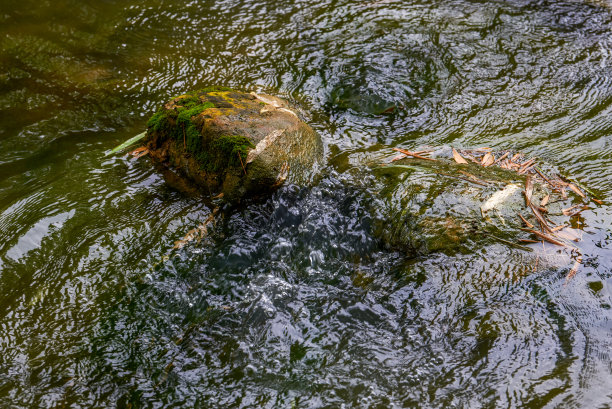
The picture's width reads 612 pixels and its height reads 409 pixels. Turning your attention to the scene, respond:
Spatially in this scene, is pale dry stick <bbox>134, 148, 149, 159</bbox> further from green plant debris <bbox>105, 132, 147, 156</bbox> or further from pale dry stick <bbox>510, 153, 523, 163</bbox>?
pale dry stick <bbox>510, 153, 523, 163</bbox>

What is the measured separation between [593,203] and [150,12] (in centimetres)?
635

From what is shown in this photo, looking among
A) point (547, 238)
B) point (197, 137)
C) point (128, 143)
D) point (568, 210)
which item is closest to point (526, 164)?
point (568, 210)

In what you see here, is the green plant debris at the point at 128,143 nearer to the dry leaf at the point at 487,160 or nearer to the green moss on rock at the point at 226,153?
the green moss on rock at the point at 226,153

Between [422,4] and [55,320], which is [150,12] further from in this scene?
[55,320]

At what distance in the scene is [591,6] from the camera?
6.62m

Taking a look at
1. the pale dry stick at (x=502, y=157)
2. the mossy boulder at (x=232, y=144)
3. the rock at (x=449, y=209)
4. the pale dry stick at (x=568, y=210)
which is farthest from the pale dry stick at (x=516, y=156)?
the mossy boulder at (x=232, y=144)

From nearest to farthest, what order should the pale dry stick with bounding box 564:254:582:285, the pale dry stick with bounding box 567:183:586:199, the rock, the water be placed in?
the water < the pale dry stick with bounding box 564:254:582:285 < the rock < the pale dry stick with bounding box 567:183:586:199

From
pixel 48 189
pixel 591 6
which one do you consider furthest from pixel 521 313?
pixel 591 6

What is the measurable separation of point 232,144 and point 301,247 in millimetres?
983

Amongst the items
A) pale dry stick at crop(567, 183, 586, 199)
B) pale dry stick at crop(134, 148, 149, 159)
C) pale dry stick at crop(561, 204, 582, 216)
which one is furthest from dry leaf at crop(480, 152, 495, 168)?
pale dry stick at crop(134, 148, 149, 159)

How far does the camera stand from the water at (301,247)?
8.76 ft

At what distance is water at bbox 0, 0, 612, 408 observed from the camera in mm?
2670

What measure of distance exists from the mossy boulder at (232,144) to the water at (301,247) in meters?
0.18

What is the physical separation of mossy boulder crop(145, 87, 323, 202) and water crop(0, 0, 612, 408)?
0.18 meters
